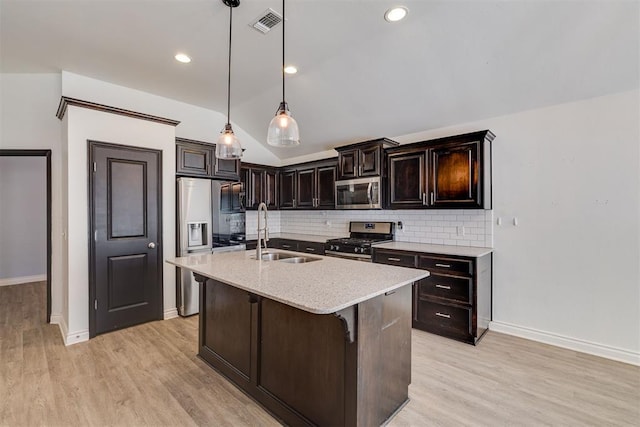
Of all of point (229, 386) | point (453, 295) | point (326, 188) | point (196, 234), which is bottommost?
point (229, 386)

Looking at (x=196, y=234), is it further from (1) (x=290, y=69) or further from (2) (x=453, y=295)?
(2) (x=453, y=295)

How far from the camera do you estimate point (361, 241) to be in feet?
13.6

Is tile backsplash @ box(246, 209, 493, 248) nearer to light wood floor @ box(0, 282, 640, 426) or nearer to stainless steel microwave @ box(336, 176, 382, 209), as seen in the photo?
stainless steel microwave @ box(336, 176, 382, 209)

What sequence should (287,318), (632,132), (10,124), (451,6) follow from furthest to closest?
(10,124) < (632,132) < (451,6) < (287,318)

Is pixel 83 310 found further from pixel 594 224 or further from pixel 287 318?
pixel 594 224

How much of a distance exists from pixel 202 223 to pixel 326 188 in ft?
6.33

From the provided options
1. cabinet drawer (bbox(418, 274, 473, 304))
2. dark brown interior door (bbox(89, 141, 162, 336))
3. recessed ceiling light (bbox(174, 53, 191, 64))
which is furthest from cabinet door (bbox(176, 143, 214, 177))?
cabinet drawer (bbox(418, 274, 473, 304))

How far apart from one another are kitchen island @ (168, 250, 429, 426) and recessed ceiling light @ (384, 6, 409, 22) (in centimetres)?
209

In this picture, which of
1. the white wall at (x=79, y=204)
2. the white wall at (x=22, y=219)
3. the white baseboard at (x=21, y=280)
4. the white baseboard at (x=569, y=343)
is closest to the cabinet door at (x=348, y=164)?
the white baseboard at (x=569, y=343)

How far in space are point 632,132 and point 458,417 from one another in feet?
9.64

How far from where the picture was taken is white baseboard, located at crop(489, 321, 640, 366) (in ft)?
8.84

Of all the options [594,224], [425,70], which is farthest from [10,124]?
[594,224]

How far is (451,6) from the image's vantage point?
2.37 meters

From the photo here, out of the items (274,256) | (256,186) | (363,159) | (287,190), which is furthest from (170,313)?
(363,159)
